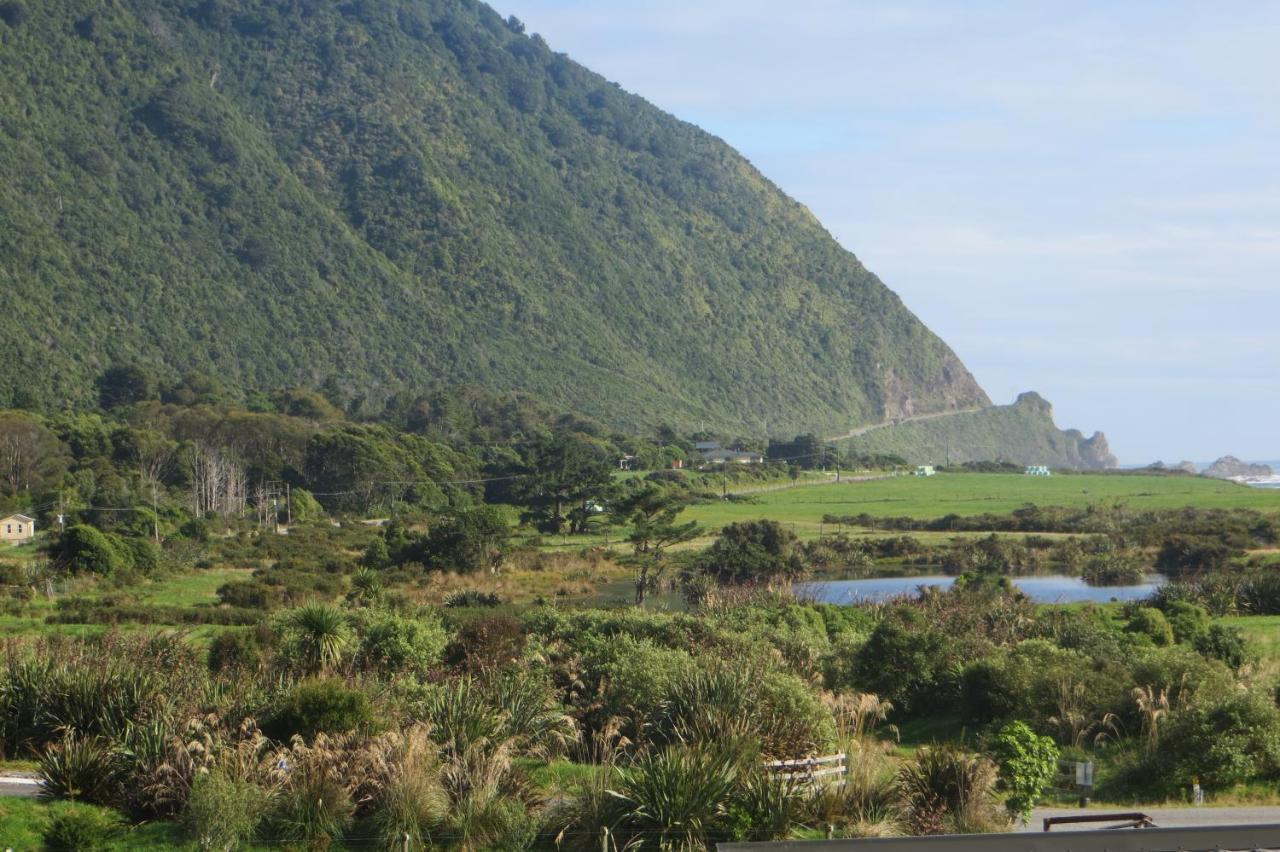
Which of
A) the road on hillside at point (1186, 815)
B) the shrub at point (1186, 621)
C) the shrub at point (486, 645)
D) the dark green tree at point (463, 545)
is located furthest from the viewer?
the dark green tree at point (463, 545)

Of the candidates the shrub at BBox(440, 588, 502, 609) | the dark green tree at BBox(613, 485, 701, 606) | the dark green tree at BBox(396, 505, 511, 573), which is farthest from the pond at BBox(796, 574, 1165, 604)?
the dark green tree at BBox(396, 505, 511, 573)

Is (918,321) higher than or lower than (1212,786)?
higher

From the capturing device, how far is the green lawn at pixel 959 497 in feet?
241

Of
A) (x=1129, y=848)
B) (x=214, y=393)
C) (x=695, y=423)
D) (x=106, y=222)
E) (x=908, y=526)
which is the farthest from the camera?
(x=695, y=423)

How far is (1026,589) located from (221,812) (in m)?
38.4

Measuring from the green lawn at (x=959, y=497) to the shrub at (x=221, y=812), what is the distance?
2069 inches

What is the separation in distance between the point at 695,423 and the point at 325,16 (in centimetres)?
9268

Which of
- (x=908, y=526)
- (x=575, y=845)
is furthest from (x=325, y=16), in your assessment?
(x=575, y=845)

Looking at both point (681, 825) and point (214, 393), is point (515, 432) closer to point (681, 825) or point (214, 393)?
point (214, 393)

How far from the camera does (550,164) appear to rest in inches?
7116

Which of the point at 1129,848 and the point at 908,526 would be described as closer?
the point at 1129,848

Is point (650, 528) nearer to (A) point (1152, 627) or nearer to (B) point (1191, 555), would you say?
(B) point (1191, 555)

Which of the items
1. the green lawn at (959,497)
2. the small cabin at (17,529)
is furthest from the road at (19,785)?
the green lawn at (959,497)

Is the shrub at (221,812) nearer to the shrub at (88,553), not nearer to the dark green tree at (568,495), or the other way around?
the shrub at (88,553)
